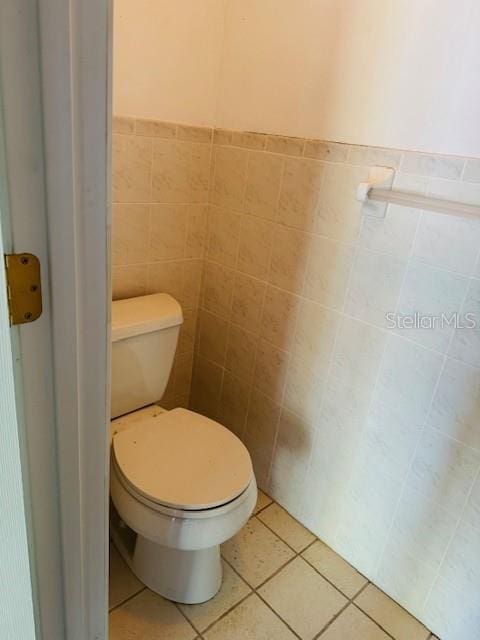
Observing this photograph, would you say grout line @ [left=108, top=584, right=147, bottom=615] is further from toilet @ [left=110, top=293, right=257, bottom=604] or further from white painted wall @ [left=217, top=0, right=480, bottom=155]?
white painted wall @ [left=217, top=0, right=480, bottom=155]

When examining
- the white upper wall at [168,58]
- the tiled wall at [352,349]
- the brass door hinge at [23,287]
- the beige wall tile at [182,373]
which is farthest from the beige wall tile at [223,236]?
the brass door hinge at [23,287]

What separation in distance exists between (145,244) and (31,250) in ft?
3.46

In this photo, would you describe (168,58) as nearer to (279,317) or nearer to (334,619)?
(279,317)

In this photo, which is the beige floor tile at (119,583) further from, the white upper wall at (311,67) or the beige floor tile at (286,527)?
the white upper wall at (311,67)

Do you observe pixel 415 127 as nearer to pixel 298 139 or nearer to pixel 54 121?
pixel 298 139

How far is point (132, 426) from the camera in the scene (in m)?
1.33

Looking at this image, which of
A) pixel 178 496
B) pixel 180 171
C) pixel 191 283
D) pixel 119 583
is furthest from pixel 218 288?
pixel 119 583

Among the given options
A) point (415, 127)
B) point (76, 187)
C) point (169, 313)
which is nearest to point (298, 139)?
point (415, 127)

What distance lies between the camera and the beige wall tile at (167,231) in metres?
1.48

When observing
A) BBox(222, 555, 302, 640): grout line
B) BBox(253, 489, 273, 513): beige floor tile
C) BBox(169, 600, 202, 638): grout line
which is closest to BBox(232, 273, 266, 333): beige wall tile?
BBox(253, 489, 273, 513): beige floor tile

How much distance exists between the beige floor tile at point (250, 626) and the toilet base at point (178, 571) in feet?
0.29

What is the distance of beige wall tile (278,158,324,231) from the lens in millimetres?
1291

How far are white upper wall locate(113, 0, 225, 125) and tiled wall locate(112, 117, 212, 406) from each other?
6 cm

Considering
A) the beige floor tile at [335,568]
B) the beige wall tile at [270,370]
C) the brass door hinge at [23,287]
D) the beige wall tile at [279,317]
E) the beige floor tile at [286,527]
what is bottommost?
the beige floor tile at [335,568]
